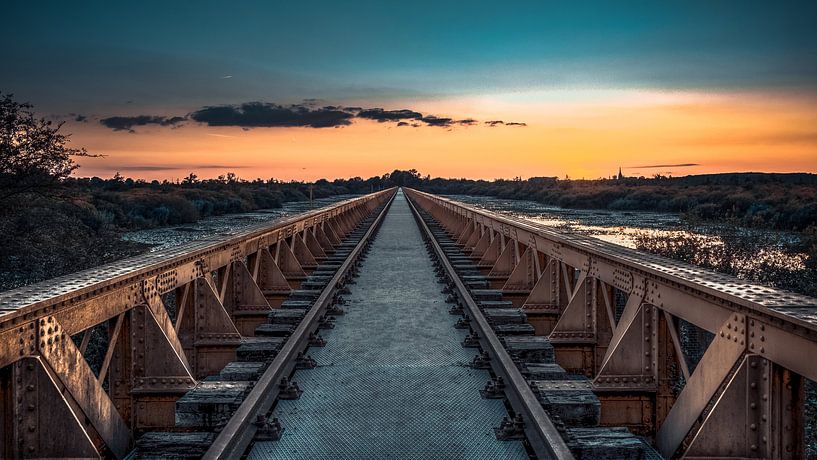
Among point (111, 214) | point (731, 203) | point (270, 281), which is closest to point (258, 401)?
point (270, 281)

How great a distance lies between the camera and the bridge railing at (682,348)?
11.4 ft

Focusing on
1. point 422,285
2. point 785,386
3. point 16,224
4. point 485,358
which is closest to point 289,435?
point 485,358

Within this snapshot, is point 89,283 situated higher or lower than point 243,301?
higher

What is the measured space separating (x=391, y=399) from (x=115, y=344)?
2.33m

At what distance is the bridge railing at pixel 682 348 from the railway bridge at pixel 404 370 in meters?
0.01

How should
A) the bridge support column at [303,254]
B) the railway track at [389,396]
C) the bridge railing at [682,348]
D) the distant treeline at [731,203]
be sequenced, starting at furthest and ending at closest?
1. the distant treeline at [731,203]
2. the bridge support column at [303,254]
3. the railway track at [389,396]
4. the bridge railing at [682,348]

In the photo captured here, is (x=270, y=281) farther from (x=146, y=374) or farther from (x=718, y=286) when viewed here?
(x=718, y=286)

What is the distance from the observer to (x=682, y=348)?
5168 mm

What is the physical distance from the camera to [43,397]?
3760 mm

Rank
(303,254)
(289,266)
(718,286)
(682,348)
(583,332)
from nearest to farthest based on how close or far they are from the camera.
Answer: (718,286), (682,348), (583,332), (289,266), (303,254)

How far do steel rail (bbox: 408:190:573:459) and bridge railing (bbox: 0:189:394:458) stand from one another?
2.80 m

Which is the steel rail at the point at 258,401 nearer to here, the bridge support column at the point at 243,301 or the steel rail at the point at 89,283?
the bridge support column at the point at 243,301

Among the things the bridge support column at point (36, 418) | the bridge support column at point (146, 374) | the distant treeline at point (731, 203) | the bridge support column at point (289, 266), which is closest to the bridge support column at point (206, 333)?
the bridge support column at point (146, 374)

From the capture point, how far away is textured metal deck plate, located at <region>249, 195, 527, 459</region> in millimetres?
4355
